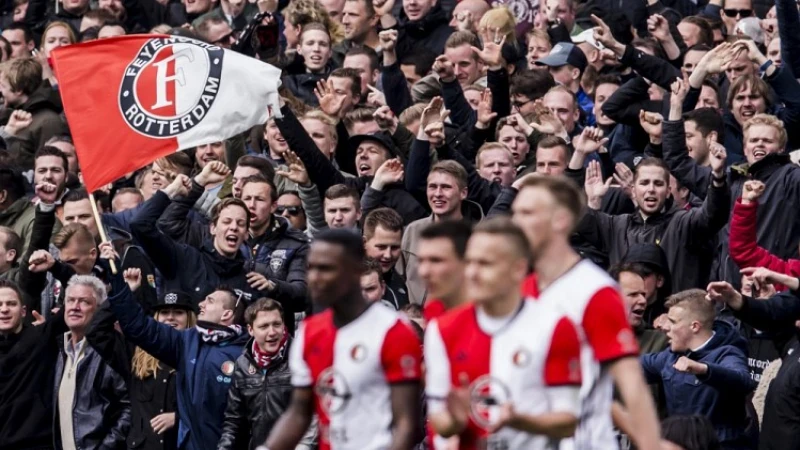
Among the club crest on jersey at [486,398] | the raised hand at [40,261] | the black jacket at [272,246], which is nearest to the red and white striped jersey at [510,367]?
the club crest on jersey at [486,398]

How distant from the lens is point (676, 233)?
1338cm

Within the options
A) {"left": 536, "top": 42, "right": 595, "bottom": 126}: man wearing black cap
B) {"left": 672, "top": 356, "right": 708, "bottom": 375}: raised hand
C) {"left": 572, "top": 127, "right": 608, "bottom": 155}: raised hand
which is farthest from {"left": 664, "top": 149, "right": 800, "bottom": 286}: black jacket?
{"left": 536, "top": 42, "right": 595, "bottom": 126}: man wearing black cap

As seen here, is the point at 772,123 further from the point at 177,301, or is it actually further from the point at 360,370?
the point at 360,370

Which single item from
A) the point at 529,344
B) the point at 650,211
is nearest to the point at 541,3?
the point at 650,211

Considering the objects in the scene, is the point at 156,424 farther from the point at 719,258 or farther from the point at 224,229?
the point at 719,258

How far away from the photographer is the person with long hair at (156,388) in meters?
13.7

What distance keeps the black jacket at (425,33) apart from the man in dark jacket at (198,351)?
5868 mm

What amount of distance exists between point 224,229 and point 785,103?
4.33m

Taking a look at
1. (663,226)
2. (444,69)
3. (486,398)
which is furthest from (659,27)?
(486,398)

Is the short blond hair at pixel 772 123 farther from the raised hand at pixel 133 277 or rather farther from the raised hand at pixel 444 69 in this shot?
the raised hand at pixel 133 277

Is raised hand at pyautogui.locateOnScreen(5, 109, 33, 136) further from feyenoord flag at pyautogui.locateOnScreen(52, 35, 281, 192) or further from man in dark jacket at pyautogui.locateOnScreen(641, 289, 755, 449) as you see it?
man in dark jacket at pyautogui.locateOnScreen(641, 289, 755, 449)

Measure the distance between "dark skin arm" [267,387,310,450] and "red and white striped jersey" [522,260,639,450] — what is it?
1303 mm

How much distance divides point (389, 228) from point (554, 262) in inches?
204

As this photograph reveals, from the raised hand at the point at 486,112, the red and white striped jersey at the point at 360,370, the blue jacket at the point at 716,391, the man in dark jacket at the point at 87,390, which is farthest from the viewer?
the raised hand at the point at 486,112
